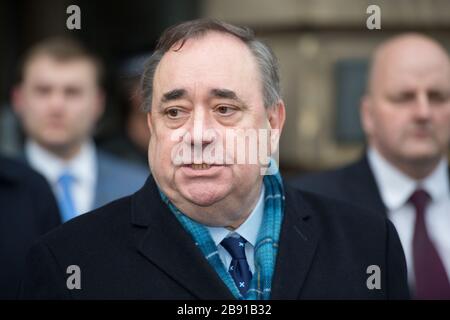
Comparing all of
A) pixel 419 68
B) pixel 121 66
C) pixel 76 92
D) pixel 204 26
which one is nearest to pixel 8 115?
pixel 121 66

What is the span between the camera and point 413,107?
4.40 meters

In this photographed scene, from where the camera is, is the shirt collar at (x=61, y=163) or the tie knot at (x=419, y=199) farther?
the shirt collar at (x=61, y=163)

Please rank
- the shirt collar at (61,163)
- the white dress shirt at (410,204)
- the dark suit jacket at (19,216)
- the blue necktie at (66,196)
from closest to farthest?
1. the dark suit jacket at (19,216)
2. the white dress shirt at (410,204)
3. the blue necktie at (66,196)
4. the shirt collar at (61,163)

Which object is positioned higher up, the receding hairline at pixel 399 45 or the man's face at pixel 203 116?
the receding hairline at pixel 399 45

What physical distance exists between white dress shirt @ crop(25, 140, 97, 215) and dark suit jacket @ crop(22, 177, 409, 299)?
86.8 inches

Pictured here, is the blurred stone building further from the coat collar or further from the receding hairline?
the coat collar

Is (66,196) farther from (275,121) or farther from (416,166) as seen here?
(275,121)

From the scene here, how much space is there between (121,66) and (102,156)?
2.28 meters

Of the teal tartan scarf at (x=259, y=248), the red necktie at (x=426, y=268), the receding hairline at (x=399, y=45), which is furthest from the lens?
the receding hairline at (x=399, y=45)

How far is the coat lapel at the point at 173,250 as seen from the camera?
2777 millimetres

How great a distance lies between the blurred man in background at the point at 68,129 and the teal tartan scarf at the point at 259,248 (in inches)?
83.2

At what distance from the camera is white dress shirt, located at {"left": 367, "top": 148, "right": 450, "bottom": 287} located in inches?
167

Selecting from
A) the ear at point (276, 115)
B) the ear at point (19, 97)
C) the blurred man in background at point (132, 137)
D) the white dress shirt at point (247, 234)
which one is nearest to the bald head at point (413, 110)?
the ear at point (276, 115)

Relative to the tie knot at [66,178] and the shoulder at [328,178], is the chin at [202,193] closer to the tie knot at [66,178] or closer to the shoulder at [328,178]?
the shoulder at [328,178]
